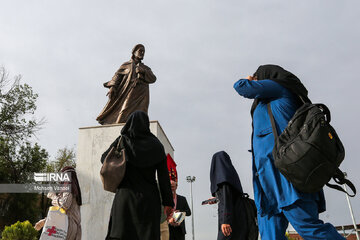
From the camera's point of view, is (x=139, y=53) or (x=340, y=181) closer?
(x=340, y=181)

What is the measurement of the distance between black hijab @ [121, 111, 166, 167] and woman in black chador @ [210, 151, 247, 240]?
969mm

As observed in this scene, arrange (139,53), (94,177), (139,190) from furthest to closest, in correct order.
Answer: (139,53) → (94,177) → (139,190)

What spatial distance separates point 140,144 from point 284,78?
55.0 inches

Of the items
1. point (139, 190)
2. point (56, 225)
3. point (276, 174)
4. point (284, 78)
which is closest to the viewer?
point (276, 174)

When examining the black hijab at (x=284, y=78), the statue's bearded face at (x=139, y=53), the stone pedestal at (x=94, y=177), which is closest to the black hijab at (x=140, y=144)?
the black hijab at (x=284, y=78)

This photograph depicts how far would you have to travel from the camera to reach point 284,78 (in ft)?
8.07

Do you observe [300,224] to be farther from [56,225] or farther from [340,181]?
[56,225]

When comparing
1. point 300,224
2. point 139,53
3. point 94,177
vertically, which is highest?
point 139,53

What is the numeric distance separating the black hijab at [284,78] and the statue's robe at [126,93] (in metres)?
4.66

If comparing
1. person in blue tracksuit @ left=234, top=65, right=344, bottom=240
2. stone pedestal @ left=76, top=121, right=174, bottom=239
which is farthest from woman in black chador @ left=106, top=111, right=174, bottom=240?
stone pedestal @ left=76, top=121, right=174, bottom=239

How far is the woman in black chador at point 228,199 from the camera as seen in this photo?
3.19 metres

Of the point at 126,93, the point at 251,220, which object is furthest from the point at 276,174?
the point at 126,93

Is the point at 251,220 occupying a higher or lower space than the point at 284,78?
lower

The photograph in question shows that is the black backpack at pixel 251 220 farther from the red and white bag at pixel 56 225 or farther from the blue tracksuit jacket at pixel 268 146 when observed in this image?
the red and white bag at pixel 56 225
